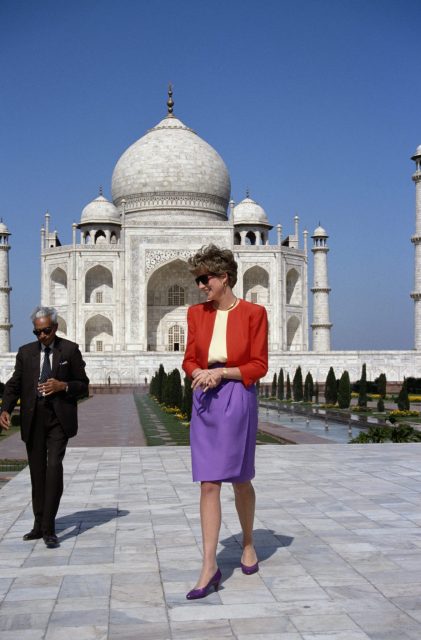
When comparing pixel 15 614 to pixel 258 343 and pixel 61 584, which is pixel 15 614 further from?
pixel 258 343

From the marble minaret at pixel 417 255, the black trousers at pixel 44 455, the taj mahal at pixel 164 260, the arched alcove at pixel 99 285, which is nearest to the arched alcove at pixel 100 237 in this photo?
the taj mahal at pixel 164 260

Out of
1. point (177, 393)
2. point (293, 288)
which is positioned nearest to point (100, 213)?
point (293, 288)

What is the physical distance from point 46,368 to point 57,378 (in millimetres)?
88

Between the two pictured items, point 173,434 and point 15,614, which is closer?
point 15,614

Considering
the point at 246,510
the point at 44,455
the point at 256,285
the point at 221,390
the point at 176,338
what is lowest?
the point at 246,510

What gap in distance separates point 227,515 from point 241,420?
5.56ft

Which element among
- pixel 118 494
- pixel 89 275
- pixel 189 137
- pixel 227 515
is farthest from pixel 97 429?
pixel 189 137

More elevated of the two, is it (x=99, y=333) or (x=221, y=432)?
(x=99, y=333)

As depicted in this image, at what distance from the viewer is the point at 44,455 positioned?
4.73m

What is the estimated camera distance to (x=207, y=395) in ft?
12.3

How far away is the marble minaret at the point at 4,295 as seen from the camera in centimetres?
3834

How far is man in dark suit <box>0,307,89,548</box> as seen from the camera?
4637 mm

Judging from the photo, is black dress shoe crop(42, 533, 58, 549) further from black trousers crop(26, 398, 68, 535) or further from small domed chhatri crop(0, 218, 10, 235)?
small domed chhatri crop(0, 218, 10, 235)

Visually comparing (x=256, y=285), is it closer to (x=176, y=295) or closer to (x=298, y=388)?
(x=176, y=295)
